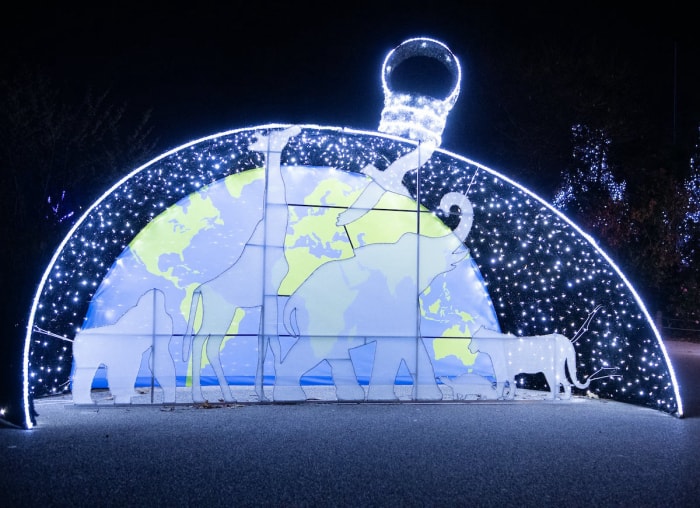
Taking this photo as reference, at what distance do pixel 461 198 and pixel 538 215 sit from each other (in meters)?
1.25

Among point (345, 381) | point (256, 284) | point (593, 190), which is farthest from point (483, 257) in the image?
point (593, 190)

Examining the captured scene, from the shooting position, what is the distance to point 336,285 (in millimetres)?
8859

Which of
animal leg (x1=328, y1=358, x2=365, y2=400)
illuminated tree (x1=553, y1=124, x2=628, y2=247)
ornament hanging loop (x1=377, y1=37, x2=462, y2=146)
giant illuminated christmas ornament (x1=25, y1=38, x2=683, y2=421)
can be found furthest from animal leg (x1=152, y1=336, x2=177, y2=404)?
illuminated tree (x1=553, y1=124, x2=628, y2=247)

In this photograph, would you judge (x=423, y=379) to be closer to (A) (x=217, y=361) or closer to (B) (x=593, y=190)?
(A) (x=217, y=361)

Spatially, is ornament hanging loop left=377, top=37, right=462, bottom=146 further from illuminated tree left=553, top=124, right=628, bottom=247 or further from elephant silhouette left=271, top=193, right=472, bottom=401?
illuminated tree left=553, top=124, right=628, bottom=247

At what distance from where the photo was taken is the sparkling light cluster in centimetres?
831

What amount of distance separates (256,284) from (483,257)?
4090 millimetres

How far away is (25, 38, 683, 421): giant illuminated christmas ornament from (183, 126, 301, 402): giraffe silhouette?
2cm

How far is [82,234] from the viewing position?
8.74 m

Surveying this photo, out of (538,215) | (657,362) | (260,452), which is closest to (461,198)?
(538,215)

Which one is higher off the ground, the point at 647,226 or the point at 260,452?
the point at 647,226

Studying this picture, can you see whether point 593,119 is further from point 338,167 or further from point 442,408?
point 442,408

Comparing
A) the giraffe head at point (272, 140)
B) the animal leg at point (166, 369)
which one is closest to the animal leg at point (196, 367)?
the animal leg at point (166, 369)

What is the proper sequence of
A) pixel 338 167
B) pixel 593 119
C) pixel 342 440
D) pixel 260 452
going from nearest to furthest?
pixel 260 452 → pixel 342 440 → pixel 338 167 → pixel 593 119
